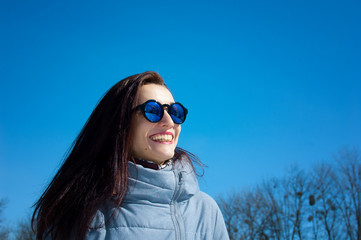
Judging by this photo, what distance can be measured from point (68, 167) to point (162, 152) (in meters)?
0.80

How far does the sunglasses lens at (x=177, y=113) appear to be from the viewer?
279 cm

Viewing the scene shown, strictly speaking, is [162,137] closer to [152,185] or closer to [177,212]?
[152,185]

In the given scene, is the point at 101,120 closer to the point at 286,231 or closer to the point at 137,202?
the point at 137,202

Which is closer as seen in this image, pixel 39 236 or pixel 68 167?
pixel 39 236

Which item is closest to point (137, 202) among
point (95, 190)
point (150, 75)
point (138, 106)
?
point (95, 190)

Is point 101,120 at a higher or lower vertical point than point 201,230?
higher

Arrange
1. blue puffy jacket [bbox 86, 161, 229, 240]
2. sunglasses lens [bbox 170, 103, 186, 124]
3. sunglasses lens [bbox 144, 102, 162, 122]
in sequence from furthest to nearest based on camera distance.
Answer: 1. sunglasses lens [bbox 170, 103, 186, 124]
2. sunglasses lens [bbox 144, 102, 162, 122]
3. blue puffy jacket [bbox 86, 161, 229, 240]

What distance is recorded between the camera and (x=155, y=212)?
254 centimetres

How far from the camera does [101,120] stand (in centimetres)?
285

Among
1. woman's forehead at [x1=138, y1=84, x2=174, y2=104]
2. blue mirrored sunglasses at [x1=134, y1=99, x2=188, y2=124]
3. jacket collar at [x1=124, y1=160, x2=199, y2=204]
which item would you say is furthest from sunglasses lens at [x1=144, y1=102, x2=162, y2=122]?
jacket collar at [x1=124, y1=160, x2=199, y2=204]

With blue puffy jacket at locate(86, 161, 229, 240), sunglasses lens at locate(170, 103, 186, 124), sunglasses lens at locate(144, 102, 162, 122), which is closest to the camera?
blue puffy jacket at locate(86, 161, 229, 240)

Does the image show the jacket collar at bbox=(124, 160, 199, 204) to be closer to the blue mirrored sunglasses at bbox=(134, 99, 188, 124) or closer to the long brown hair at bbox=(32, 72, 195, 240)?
the long brown hair at bbox=(32, 72, 195, 240)

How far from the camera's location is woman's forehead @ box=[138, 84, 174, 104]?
2816 millimetres

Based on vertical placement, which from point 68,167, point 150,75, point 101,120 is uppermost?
point 150,75
